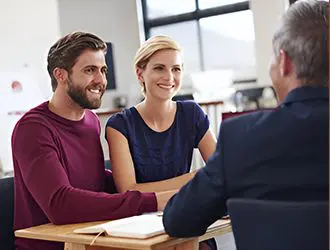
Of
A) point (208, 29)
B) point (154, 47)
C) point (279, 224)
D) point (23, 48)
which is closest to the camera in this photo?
point (279, 224)

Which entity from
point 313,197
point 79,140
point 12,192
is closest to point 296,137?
point 313,197

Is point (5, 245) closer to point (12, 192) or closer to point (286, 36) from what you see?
point (12, 192)

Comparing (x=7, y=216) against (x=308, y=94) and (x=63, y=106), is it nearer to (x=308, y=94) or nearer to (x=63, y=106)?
(x=63, y=106)

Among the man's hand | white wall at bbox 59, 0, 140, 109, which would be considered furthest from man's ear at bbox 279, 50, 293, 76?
white wall at bbox 59, 0, 140, 109

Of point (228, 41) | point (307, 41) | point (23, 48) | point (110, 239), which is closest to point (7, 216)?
point (110, 239)

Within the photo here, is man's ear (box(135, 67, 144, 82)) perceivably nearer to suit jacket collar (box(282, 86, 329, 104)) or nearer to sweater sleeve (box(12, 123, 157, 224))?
sweater sleeve (box(12, 123, 157, 224))

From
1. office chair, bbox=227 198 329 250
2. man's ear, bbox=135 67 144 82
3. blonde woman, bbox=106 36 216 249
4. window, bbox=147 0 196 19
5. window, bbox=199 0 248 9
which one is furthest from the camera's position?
window, bbox=147 0 196 19

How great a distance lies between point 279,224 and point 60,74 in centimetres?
121

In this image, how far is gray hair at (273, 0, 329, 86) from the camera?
51.8 inches

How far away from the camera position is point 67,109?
2211mm

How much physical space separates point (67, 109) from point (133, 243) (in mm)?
809

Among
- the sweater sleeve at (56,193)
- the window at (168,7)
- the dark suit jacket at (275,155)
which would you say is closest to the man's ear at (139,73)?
the sweater sleeve at (56,193)

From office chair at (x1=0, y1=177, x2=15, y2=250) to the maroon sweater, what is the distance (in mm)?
73

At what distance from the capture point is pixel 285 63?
1356 mm
